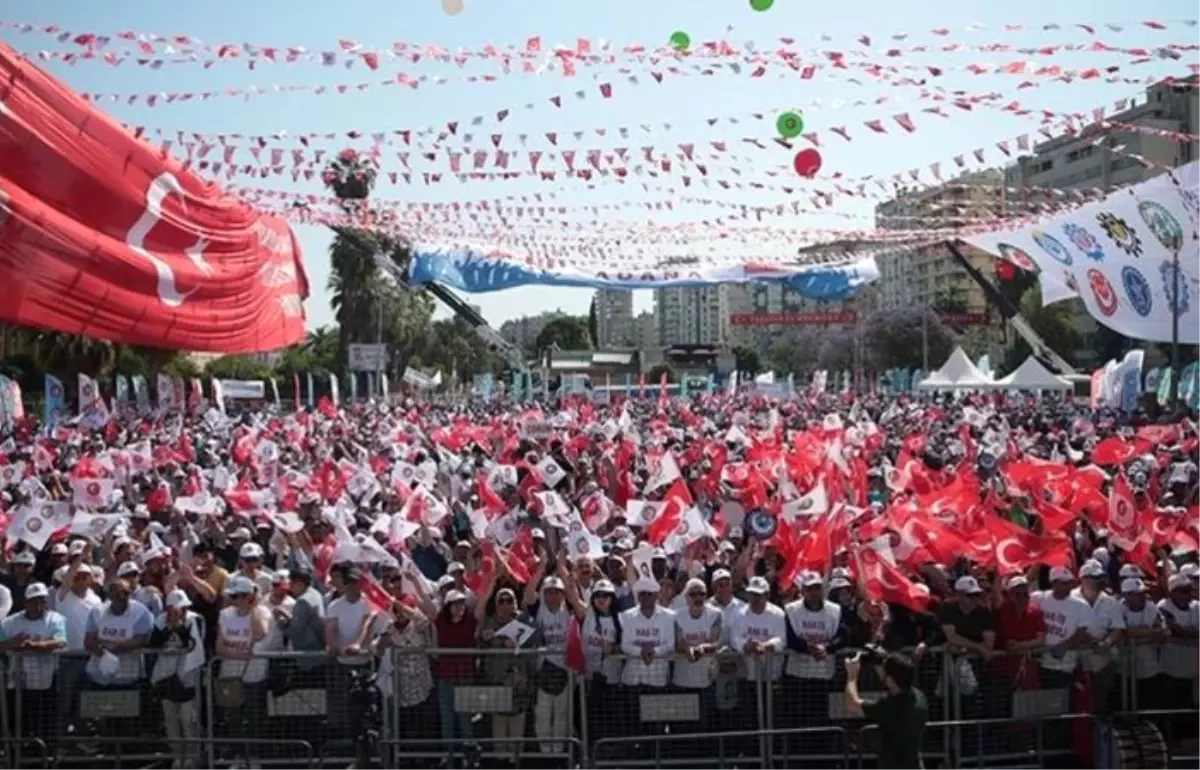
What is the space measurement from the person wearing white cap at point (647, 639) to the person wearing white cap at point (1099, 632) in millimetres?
2801

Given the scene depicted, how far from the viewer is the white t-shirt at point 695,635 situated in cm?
912

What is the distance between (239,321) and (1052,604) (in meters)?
9.49

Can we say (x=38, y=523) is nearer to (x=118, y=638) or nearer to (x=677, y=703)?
(x=118, y=638)

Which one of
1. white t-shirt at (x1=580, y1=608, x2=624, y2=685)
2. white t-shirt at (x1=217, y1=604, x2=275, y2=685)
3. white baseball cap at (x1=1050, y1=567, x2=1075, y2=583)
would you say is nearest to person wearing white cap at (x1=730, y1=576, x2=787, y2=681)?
white t-shirt at (x1=580, y1=608, x2=624, y2=685)

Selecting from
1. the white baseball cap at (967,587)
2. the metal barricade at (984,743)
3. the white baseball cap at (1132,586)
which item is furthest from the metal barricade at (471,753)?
the white baseball cap at (1132,586)

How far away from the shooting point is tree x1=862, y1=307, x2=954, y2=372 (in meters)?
100

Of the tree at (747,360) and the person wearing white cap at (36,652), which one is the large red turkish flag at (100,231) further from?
the tree at (747,360)

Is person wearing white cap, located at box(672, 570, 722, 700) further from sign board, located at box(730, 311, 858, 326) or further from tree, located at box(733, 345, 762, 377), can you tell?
tree, located at box(733, 345, 762, 377)

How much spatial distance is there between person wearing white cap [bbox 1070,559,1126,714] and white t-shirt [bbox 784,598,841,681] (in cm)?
168

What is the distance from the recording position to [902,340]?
3996 inches

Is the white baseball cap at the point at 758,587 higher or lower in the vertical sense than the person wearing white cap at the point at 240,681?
higher

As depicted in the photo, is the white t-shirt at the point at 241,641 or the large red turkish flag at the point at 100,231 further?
the large red turkish flag at the point at 100,231

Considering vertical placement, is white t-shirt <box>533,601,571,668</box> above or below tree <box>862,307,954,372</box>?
below

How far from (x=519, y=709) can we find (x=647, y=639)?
97 centimetres
